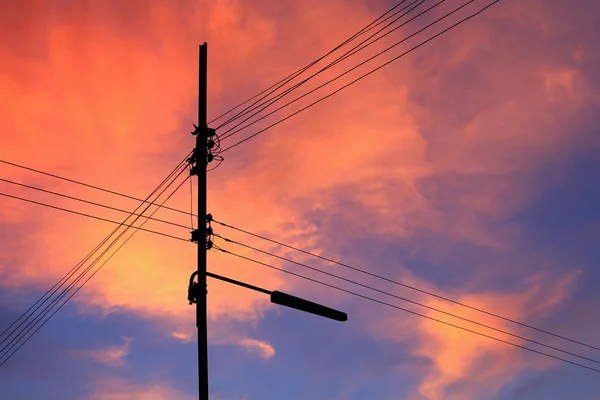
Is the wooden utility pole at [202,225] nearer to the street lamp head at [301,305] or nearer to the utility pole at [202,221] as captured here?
the utility pole at [202,221]

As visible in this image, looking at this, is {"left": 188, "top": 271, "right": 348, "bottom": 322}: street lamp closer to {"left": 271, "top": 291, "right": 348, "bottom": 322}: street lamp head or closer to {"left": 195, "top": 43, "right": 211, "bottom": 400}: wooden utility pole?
{"left": 271, "top": 291, "right": 348, "bottom": 322}: street lamp head

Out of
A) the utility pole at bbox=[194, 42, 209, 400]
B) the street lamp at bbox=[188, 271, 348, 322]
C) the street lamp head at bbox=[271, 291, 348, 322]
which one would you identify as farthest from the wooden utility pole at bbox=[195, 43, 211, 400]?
the street lamp head at bbox=[271, 291, 348, 322]

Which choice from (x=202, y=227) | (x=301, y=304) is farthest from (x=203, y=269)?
(x=301, y=304)

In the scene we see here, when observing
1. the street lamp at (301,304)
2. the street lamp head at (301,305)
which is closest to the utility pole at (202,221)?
the street lamp at (301,304)

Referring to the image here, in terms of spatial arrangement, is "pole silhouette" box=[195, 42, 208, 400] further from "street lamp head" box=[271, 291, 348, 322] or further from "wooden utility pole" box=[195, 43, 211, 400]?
"street lamp head" box=[271, 291, 348, 322]

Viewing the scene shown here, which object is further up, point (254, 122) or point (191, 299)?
point (254, 122)

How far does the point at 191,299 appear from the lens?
52.9ft

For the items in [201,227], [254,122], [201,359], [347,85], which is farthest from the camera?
[254,122]

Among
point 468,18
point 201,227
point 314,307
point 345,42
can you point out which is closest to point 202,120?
point 201,227

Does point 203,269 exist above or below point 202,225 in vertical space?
below

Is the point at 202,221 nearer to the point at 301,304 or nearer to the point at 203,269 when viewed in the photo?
the point at 203,269

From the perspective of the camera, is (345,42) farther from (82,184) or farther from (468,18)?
(82,184)

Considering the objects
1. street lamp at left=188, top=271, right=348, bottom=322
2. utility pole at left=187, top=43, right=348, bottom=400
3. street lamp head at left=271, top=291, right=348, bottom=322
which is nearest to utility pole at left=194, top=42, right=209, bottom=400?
utility pole at left=187, top=43, right=348, bottom=400

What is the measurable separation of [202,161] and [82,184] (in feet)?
16.9
